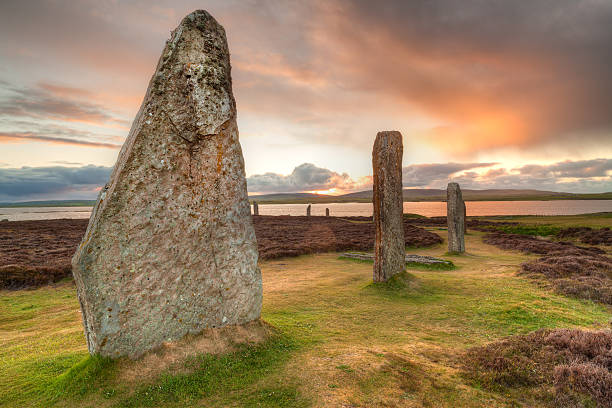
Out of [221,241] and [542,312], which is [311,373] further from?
[542,312]

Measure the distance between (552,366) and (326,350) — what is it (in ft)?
10.5

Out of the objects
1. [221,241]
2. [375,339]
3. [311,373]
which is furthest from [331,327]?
[221,241]

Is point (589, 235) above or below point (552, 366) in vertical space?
below

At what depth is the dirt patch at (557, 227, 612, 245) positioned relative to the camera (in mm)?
20377

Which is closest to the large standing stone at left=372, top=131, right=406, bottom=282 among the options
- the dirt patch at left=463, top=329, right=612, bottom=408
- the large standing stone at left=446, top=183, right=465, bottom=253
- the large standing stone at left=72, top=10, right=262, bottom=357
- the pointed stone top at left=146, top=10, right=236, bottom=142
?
the dirt patch at left=463, top=329, right=612, bottom=408

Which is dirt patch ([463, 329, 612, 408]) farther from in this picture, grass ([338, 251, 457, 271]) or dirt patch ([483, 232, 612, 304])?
grass ([338, 251, 457, 271])

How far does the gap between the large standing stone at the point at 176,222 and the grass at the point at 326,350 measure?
64 centimetres

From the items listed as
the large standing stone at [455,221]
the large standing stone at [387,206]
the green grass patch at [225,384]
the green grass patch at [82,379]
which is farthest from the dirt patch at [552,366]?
the large standing stone at [455,221]

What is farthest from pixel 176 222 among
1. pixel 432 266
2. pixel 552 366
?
pixel 432 266

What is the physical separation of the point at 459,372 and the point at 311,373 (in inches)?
85.3

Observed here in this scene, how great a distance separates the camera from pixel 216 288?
5145 millimetres

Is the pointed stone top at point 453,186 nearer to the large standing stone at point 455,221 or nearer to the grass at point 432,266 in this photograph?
the large standing stone at point 455,221

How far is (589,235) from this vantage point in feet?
72.7

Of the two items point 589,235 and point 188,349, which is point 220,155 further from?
point 589,235
